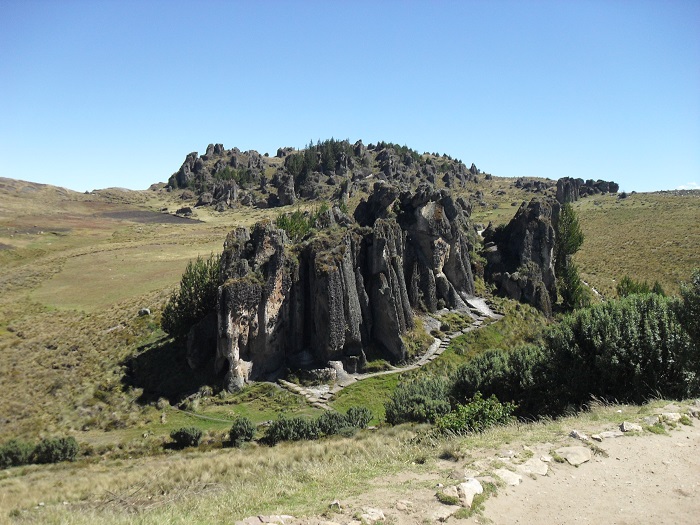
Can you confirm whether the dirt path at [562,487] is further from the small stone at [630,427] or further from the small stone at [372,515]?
the small stone at [630,427]

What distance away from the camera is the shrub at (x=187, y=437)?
30875 mm

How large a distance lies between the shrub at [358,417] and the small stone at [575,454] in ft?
56.1

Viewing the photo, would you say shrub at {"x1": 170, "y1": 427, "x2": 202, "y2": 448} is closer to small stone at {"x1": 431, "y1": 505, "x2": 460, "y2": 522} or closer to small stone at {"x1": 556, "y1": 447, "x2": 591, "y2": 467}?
small stone at {"x1": 431, "y1": 505, "x2": 460, "y2": 522}

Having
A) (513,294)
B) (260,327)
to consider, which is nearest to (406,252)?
(513,294)

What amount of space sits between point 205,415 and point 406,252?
29.5 m

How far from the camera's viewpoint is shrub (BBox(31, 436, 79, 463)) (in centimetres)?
2952

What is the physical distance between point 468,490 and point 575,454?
4.92 m

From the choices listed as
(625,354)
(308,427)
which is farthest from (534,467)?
(308,427)

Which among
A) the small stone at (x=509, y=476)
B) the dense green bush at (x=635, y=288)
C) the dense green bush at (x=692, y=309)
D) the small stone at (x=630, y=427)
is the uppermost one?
the dense green bush at (x=692, y=309)

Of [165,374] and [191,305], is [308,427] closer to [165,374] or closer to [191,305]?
[165,374]

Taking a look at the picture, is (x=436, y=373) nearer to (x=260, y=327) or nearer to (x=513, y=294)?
(x=260, y=327)

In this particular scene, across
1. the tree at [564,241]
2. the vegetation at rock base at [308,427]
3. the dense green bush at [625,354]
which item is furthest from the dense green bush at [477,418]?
the tree at [564,241]

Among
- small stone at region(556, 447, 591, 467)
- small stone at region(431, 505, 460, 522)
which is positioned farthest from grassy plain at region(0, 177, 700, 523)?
small stone at region(431, 505, 460, 522)

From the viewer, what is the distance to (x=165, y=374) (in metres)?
42.4
